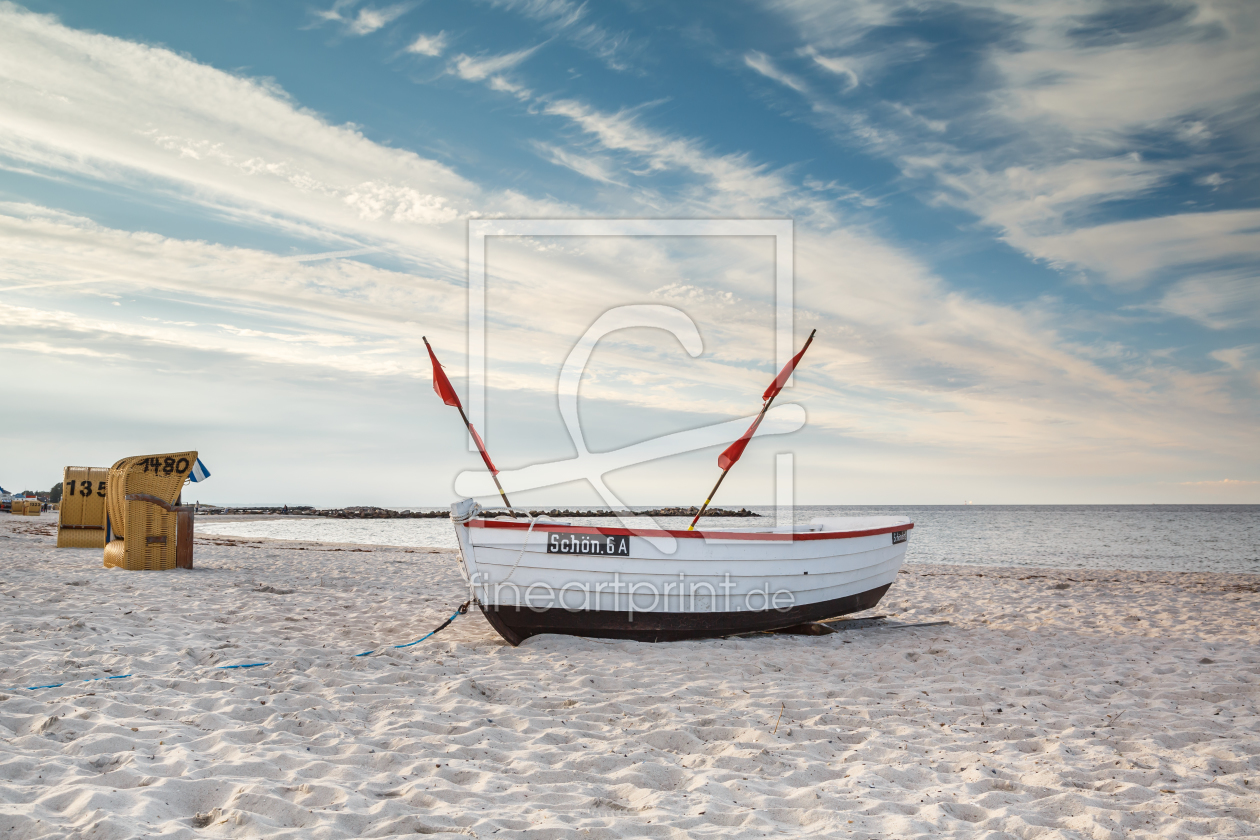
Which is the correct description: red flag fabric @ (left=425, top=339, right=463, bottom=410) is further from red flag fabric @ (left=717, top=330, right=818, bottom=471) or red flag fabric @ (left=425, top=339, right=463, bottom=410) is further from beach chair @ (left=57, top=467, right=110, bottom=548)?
beach chair @ (left=57, top=467, right=110, bottom=548)

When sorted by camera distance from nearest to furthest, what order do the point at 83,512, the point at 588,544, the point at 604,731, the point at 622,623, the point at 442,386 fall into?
the point at 604,731
the point at 588,544
the point at 622,623
the point at 442,386
the point at 83,512

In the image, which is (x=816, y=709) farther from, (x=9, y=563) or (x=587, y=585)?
(x=9, y=563)

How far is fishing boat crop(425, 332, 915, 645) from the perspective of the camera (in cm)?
697

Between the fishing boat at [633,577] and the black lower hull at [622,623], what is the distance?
0.01m

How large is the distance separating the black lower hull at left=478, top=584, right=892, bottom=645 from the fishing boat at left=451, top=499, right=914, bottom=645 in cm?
1

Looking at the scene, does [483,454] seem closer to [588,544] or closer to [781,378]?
[588,544]

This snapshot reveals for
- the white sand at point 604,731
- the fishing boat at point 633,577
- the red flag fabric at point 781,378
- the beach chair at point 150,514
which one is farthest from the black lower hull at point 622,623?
the beach chair at point 150,514

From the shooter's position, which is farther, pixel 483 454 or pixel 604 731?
pixel 483 454

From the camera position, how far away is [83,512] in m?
15.6

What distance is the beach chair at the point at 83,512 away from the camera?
15.3m

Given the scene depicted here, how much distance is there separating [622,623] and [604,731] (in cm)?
282

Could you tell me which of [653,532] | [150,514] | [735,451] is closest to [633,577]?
[653,532]

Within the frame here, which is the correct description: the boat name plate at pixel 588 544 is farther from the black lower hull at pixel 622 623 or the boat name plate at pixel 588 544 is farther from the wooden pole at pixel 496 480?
the wooden pole at pixel 496 480

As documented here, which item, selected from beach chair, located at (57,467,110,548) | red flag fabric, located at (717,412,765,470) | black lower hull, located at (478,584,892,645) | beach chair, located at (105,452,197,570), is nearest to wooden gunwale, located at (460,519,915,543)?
black lower hull, located at (478,584,892,645)
